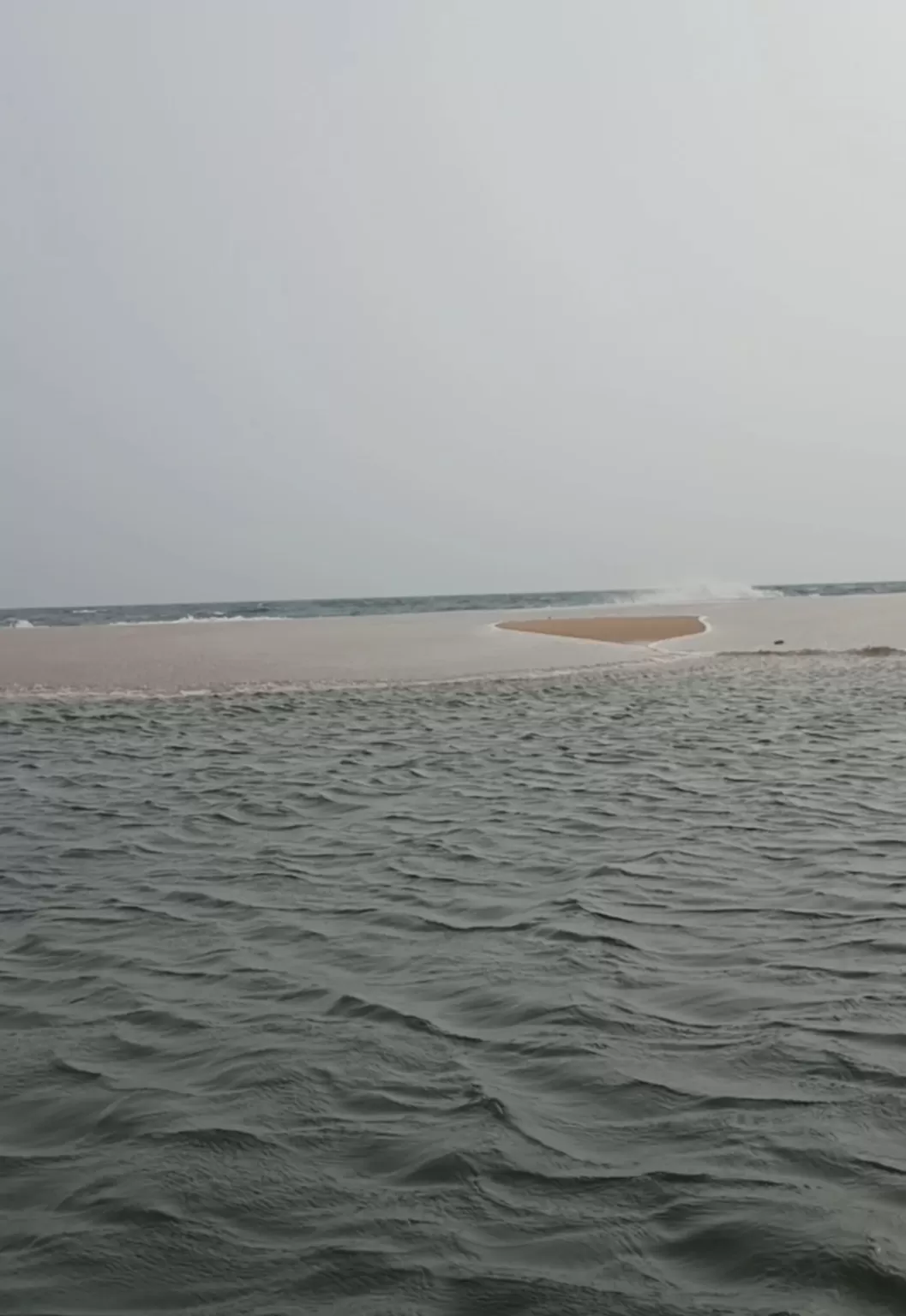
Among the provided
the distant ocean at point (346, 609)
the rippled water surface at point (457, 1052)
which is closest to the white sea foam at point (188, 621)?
the distant ocean at point (346, 609)

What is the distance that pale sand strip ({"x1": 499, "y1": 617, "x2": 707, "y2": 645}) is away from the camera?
121ft

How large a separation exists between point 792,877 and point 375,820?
3.51 metres

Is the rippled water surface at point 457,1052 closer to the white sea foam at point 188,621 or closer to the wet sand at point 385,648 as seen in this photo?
the wet sand at point 385,648

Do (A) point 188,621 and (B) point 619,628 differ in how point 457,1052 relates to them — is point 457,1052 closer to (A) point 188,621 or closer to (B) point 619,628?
(B) point 619,628

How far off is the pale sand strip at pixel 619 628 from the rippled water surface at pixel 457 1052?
1034 inches

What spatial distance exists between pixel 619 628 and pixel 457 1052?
37043mm

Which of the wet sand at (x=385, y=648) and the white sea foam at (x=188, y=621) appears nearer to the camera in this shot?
the wet sand at (x=385, y=648)

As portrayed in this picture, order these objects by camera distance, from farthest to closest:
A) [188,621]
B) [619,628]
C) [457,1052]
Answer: [188,621] < [619,628] < [457,1052]

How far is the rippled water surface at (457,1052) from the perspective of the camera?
10.6 feet

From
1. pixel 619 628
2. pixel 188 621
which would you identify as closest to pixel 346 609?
pixel 188 621

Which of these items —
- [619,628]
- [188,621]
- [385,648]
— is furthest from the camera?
[188,621]

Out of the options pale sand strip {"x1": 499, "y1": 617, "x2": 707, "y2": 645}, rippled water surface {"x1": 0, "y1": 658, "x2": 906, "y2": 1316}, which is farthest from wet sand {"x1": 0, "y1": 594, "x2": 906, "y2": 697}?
rippled water surface {"x1": 0, "y1": 658, "x2": 906, "y2": 1316}

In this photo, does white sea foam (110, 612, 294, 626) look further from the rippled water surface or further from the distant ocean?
the rippled water surface

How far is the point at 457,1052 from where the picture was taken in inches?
185
